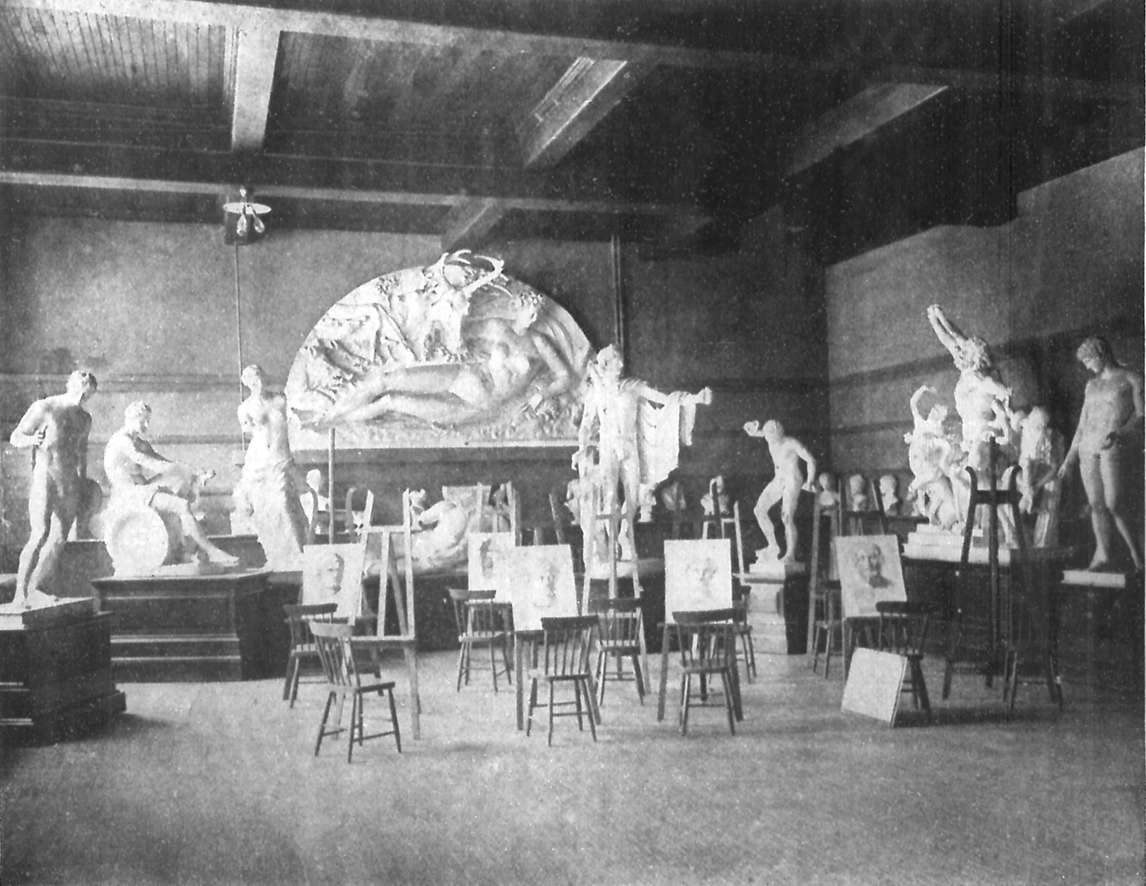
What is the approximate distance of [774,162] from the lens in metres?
9.70

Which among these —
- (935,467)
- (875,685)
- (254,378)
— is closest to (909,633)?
(875,685)

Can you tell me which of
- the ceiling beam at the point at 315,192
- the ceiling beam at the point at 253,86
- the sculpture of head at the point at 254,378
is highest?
the ceiling beam at the point at 253,86

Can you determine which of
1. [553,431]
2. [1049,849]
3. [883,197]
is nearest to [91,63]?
[553,431]

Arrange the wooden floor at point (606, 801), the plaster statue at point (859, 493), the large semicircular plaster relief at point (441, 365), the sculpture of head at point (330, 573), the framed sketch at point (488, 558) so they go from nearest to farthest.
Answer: the wooden floor at point (606, 801), the sculpture of head at point (330, 573), the framed sketch at point (488, 558), the plaster statue at point (859, 493), the large semicircular plaster relief at point (441, 365)

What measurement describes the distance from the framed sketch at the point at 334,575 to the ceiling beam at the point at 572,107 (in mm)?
3624

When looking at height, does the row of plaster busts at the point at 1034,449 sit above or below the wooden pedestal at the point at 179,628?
above

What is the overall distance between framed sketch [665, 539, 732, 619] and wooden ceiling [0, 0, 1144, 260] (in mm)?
3208

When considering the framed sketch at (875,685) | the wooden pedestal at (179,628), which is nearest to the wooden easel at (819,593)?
the framed sketch at (875,685)

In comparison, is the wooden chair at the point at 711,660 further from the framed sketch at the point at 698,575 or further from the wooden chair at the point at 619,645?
the framed sketch at the point at 698,575

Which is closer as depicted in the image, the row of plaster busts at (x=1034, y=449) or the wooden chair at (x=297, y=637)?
the wooden chair at (x=297, y=637)

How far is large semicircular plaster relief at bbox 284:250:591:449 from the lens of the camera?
1217cm

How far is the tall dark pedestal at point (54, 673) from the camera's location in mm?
6359

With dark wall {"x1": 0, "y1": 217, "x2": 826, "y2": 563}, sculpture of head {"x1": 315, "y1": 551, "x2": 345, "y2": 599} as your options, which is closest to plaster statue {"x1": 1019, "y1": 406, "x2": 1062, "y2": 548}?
dark wall {"x1": 0, "y1": 217, "x2": 826, "y2": 563}

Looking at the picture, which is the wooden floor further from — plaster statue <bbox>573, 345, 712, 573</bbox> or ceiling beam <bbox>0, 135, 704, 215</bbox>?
ceiling beam <bbox>0, 135, 704, 215</bbox>
